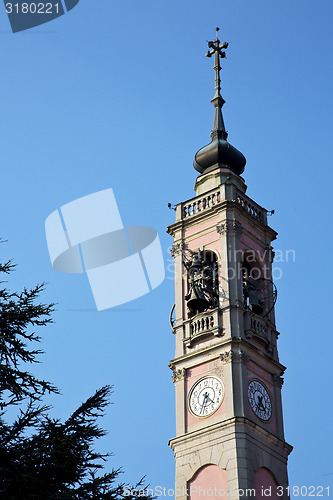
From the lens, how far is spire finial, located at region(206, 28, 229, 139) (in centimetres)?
4775

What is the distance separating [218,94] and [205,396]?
61.8 ft

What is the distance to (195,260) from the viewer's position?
134ft

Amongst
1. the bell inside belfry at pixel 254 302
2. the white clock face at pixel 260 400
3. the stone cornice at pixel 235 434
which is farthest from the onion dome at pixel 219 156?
the stone cornice at pixel 235 434

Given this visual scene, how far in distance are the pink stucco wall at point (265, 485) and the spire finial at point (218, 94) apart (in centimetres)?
1829

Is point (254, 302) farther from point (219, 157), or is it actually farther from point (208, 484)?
point (219, 157)

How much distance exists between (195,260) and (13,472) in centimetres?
2477

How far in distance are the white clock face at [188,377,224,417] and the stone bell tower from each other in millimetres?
40

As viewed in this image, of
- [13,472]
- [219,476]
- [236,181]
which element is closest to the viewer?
[13,472]

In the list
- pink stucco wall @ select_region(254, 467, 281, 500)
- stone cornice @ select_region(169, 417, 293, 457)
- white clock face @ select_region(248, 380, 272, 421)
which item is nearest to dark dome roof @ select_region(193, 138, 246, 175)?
white clock face @ select_region(248, 380, 272, 421)

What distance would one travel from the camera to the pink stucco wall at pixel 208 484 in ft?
114

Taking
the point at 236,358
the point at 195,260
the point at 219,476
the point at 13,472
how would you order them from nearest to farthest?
the point at 13,472, the point at 219,476, the point at 236,358, the point at 195,260

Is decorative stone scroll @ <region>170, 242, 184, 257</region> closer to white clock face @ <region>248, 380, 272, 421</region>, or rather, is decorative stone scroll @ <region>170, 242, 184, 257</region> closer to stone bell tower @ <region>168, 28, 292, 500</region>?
stone bell tower @ <region>168, 28, 292, 500</region>

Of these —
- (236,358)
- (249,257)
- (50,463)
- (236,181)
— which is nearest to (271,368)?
(236,358)

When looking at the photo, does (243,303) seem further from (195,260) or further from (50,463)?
(50,463)
